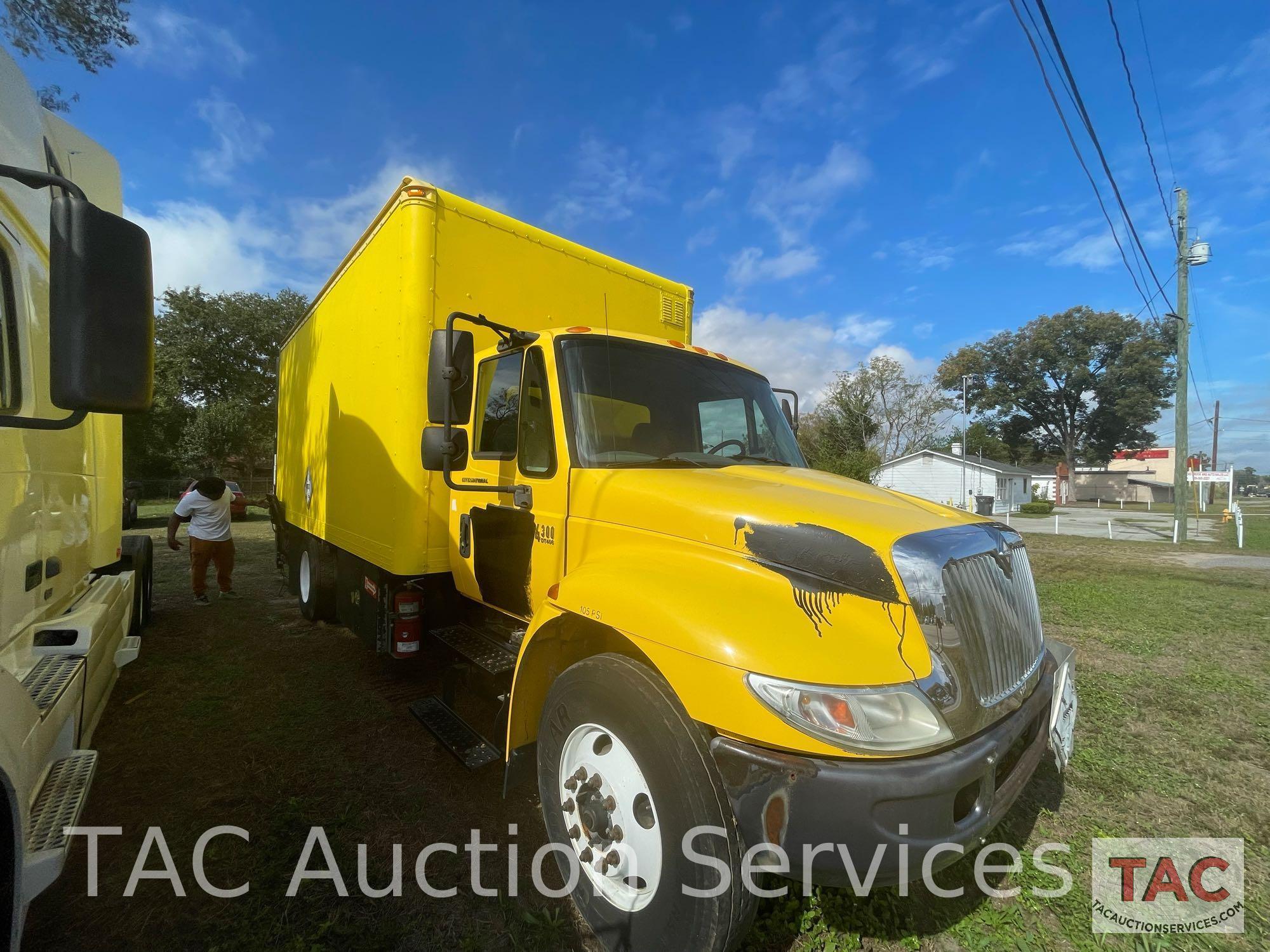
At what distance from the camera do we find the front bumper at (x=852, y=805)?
1636mm

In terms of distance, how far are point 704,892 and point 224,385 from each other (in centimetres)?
3823

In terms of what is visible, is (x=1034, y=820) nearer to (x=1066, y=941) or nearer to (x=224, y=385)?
(x=1066, y=941)

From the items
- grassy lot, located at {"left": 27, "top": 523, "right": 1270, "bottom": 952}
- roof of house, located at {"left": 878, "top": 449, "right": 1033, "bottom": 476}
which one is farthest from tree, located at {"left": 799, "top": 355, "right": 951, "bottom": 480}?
grassy lot, located at {"left": 27, "top": 523, "right": 1270, "bottom": 952}

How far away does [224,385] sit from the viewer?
31922 mm

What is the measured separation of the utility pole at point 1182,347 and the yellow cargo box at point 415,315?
1884cm

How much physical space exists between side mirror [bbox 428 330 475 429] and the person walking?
6019 mm

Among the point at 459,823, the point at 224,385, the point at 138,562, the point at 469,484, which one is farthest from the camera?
the point at 224,385

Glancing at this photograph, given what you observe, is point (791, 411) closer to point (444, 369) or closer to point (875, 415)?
point (444, 369)

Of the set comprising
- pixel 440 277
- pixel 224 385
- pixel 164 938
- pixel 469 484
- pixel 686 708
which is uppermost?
pixel 224 385

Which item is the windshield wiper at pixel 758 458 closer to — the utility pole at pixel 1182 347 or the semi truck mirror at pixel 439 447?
the semi truck mirror at pixel 439 447

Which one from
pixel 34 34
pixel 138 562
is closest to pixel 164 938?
pixel 138 562

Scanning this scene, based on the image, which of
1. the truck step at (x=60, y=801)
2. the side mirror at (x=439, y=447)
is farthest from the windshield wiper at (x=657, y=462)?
the truck step at (x=60, y=801)

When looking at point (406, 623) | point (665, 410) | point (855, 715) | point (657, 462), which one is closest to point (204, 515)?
point (406, 623)

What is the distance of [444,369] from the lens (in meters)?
2.84
